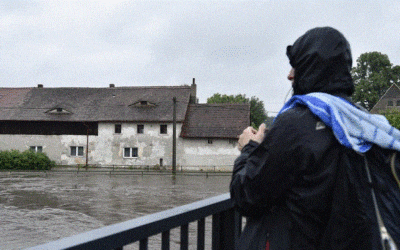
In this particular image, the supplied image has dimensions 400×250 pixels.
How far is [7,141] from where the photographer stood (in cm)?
4200

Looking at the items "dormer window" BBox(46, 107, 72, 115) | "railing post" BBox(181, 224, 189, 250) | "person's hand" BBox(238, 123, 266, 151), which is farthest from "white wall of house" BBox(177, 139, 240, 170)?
"person's hand" BBox(238, 123, 266, 151)

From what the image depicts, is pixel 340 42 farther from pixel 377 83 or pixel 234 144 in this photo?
pixel 377 83

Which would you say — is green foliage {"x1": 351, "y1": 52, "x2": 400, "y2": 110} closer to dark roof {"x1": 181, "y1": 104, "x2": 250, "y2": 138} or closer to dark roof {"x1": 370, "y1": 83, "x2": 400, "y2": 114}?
dark roof {"x1": 370, "y1": 83, "x2": 400, "y2": 114}

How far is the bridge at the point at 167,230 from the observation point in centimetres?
137

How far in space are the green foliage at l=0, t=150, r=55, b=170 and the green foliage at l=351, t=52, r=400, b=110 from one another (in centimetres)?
4320

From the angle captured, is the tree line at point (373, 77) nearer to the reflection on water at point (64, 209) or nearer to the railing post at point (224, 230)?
the reflection on water at point (64, 209)

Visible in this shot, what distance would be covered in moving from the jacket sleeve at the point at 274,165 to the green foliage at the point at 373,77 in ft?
205

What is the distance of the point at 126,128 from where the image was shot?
40.7 meters

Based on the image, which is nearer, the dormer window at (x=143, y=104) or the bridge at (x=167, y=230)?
the bridge at (x=167, y=230)

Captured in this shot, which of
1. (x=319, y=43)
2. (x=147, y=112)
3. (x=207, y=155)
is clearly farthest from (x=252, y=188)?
(x=147, y=112)

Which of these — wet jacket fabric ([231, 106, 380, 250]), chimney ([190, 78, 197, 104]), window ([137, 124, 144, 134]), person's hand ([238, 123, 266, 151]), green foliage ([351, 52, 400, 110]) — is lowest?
wet jacket fabric ([231, 106, 380, 250])

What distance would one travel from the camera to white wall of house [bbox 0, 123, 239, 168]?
38906 millimetres

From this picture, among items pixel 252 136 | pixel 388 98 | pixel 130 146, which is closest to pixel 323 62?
pixel 252 136

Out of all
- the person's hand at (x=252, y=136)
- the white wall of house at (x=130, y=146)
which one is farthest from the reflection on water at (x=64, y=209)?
the white wall of house at (x=130, y=146)
